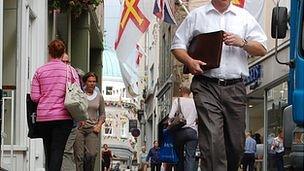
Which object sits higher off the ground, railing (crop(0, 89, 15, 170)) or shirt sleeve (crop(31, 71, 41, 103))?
shirt sleeve (crop(31, 71, 41, 103))

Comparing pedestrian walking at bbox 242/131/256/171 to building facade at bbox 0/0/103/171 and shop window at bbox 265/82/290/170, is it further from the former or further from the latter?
→ building facade at bbox 0/0/103/171

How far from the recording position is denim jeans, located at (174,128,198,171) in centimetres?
1432

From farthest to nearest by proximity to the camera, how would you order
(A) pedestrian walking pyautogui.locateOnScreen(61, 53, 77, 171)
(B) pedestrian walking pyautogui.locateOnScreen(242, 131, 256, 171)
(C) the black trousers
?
1. (B) pedestrian walking pyautogui.locateOnScreen(242, 131, 256, 171)
2. (A) pedestrian walking pyautogui.locateOnScreen(61, 53, 77, 171)
3. (C) the black trousers

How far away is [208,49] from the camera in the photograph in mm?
8172

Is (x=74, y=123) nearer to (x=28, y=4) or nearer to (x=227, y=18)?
(x=227, y=18)

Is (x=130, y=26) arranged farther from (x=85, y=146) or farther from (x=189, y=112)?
(x=85, y=146)

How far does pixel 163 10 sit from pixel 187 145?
7.04m

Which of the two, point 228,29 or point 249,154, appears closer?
point 228,29

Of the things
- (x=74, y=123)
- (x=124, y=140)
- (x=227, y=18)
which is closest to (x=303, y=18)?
(x=227, y=18)

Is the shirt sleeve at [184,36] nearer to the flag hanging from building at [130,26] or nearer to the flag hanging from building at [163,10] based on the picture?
the flag hanging from building at [130,26]

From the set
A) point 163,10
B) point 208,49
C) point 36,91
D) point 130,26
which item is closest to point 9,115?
Answer: point 36,91

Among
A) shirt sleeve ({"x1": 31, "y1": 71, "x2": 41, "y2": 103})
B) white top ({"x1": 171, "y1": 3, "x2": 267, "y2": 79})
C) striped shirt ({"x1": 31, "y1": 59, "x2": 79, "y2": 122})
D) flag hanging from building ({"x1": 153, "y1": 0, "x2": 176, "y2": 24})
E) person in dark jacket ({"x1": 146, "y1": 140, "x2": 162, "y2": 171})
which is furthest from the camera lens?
flag hanging from building ({"x1": 153, "y1": 0, "x2": 176, "y2": 24})

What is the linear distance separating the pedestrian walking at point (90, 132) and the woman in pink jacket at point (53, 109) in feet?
10.1

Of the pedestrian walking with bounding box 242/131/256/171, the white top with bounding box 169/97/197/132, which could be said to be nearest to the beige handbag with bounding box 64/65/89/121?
the white top with bounding box 169/97/197/132
